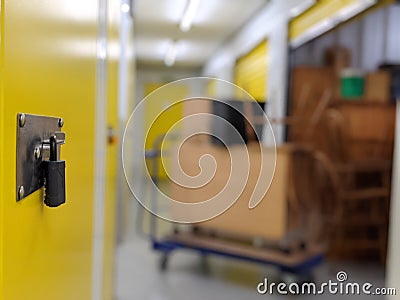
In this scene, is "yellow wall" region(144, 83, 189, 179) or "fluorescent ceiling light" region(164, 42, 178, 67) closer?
"yellow wall" region(144, 83, 189, 179)

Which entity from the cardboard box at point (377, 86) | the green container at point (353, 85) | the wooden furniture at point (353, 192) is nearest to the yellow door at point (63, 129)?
the wooden furniture at point (353, 192)

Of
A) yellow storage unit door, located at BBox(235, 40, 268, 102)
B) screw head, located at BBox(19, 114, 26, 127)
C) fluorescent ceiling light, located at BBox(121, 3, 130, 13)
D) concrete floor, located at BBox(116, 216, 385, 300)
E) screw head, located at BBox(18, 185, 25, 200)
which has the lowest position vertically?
concrete floor, located at BBox(116, 216, 385, 300)

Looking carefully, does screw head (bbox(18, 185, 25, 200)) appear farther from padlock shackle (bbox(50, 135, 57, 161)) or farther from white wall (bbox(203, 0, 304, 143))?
white wall (bbox(203, 0, 304, 143))

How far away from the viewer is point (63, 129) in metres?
0.76

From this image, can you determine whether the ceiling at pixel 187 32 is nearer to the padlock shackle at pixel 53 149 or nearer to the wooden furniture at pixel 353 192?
the padlock shackle at pixel 53 149

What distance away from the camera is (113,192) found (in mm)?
1997

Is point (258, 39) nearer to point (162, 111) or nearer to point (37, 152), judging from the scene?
point (162, 111)

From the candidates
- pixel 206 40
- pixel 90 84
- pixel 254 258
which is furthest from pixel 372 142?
pixel 90 84

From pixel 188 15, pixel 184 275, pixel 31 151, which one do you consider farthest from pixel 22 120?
pixel 184 275

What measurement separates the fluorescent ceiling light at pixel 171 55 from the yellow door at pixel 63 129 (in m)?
0.36

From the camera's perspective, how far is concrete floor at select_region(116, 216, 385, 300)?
2.31 m

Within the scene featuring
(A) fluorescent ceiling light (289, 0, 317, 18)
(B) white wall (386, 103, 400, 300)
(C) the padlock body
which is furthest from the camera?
(A) fluorescent ceiling light (289, 0, 317, 18)

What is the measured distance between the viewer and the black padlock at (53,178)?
59cm

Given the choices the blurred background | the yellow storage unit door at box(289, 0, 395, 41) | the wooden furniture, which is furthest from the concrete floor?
the yellow storage unit door at box(289, 0, 395, 41)
